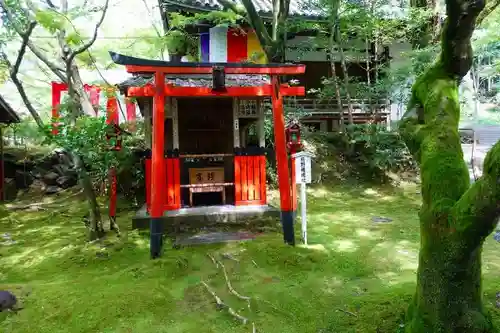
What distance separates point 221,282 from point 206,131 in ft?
18.2

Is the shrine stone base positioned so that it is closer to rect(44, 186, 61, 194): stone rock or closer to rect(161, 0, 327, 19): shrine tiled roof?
rect(161, 0, 327, 19): shrine tiled roof

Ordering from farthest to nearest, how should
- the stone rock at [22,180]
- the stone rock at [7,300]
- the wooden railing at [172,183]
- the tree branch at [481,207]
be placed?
the stone rock at [22,180] → the wooden railing at [172,183] → the stone rock at [7,300] → the tree branch at [481,207]

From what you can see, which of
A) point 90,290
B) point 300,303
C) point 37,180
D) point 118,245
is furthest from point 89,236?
point 37,180

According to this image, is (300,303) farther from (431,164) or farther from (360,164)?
(360,164)

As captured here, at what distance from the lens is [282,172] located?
20.9ft

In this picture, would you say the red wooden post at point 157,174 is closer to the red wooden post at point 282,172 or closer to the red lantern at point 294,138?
the red wooden post at point 282,172

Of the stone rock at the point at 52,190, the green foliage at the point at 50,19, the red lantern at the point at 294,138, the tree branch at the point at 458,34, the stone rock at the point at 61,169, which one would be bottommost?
the stone rock at the point at 52,190

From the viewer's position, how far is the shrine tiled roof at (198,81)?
6645mm

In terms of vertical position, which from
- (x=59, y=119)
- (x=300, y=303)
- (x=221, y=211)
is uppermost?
(x=59, y=119)

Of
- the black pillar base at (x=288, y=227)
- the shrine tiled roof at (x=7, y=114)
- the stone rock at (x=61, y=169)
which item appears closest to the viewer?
the black pillar base at (x=288, y=227)

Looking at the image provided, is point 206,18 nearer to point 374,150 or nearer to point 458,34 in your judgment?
point 374,150

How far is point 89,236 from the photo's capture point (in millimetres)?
7203

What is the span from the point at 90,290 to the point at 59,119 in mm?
3253

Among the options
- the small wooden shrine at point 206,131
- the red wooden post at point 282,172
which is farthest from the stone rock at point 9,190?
the red wooden post at point 282,172
